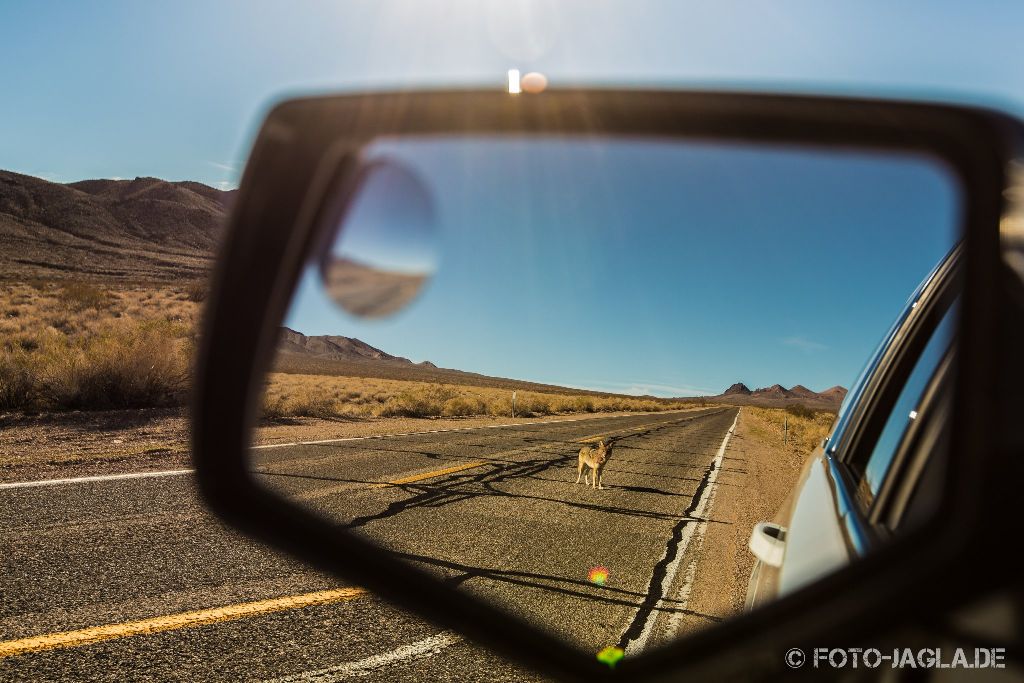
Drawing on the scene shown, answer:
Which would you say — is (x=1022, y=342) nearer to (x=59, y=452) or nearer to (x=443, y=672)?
(x=443, y=672)

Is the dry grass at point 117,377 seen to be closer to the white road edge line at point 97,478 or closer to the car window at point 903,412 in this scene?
the white road edge line at point 97,478

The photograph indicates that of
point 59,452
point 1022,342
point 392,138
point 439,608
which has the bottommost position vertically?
point 59,452

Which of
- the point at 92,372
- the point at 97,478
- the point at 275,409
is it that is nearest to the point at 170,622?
the point at 97,478

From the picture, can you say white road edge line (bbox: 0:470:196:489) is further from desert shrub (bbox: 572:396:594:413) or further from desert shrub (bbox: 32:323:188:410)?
desert shrub (bbox: 572:396:594:413)

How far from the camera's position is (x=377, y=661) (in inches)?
159

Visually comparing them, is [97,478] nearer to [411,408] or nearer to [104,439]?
[104,439]

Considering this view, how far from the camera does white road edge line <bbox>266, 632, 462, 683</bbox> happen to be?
380cm

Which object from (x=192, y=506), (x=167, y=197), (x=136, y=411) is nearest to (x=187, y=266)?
(x=167, y=197)

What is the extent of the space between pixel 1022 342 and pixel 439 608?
1.22 m

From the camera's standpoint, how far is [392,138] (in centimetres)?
204

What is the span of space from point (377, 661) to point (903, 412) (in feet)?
10.5

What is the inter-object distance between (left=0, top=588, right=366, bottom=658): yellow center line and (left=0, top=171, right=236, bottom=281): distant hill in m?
85.7

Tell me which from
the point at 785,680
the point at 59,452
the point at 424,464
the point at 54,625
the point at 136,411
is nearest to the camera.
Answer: the point at 785,680

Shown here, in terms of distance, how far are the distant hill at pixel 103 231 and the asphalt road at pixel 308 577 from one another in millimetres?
82542
